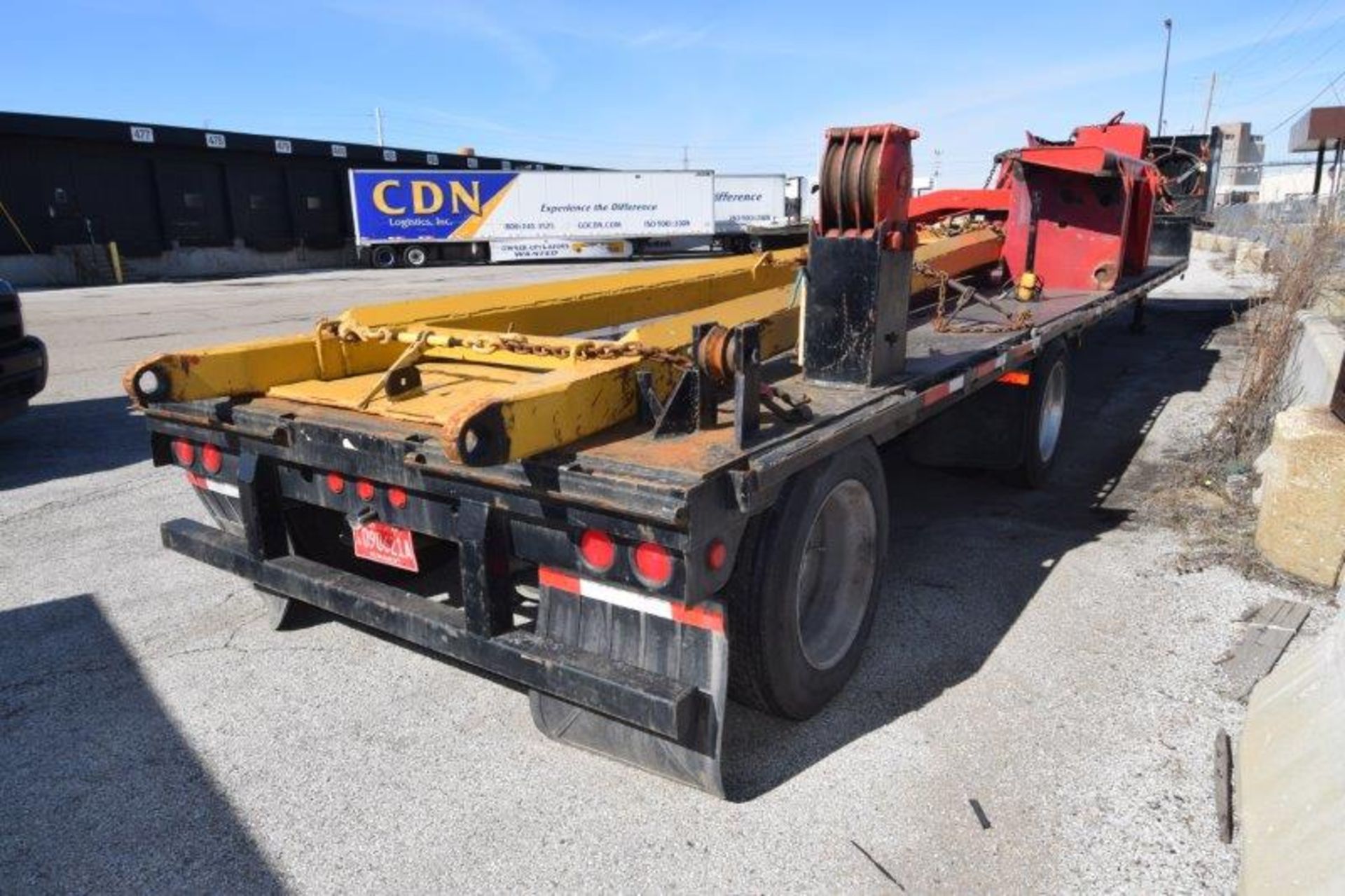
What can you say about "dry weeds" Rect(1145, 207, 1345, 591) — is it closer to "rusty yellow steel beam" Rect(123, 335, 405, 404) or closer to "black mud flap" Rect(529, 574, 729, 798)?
"black mud flap" Rect(529, 574, 729, 798)

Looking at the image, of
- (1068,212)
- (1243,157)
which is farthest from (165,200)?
(1243,157)

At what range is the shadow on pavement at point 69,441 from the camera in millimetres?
6695

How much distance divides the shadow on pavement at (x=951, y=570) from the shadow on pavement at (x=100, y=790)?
1.66 meters

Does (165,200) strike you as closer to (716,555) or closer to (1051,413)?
(1051,413)

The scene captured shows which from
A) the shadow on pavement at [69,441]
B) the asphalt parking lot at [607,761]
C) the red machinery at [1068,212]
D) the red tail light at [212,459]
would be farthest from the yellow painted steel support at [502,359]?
the shadow on pavement at [69,441]

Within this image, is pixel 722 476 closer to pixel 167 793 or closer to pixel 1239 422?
pixel 167 793

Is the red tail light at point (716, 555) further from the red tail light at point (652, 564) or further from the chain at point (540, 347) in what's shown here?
the chain at point (540, 347)

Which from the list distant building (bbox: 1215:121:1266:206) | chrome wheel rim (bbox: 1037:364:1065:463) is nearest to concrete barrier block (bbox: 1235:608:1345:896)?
chrome wheel rim (bbox: 1037:364:1065:463)

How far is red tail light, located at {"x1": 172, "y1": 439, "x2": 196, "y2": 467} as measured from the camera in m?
3.79

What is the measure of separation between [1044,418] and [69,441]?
7.70m

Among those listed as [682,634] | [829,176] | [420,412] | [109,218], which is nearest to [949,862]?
[682,634]

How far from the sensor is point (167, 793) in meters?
2.97

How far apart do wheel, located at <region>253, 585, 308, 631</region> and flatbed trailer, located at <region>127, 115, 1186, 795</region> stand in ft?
0.08

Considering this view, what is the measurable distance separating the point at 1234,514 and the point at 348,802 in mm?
4945
